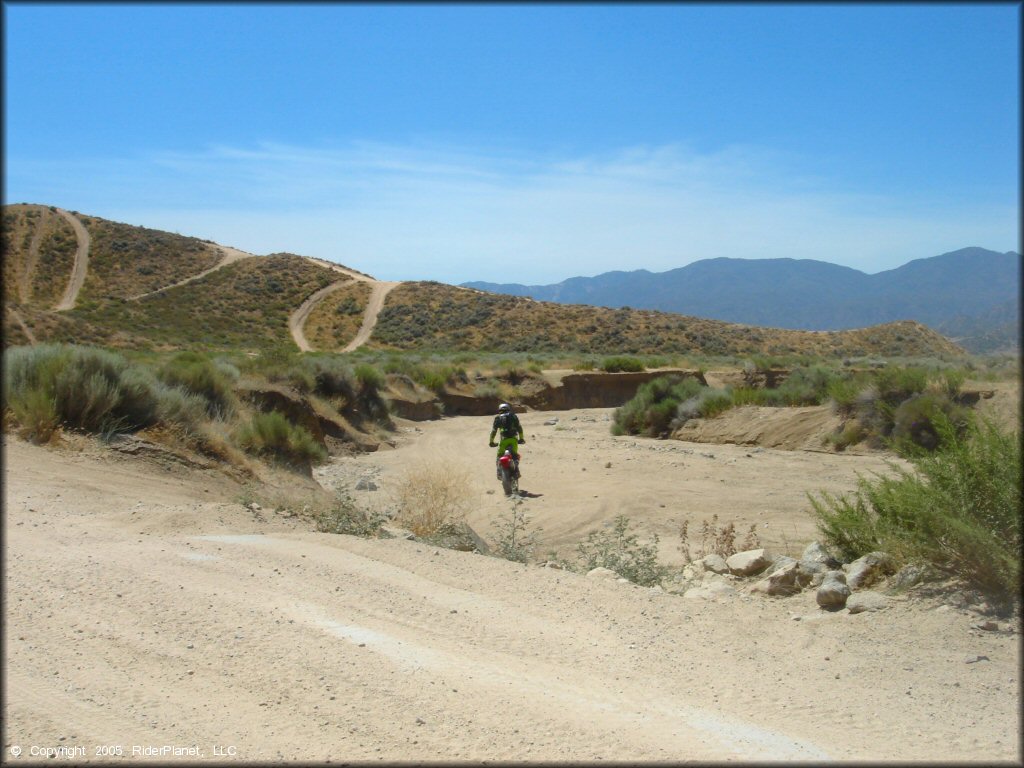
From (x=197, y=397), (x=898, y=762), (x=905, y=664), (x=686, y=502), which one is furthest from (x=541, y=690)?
(x=197, y=397)

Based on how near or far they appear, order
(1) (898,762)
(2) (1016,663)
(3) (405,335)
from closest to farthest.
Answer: (1) (898,762), (2) (1016,663), (3) (405,335)

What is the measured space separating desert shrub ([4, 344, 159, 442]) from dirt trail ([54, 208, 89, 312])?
61.9 m

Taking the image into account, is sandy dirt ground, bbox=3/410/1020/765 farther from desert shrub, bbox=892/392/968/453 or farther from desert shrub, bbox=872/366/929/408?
desert shrub, bbox=872/366/929/408

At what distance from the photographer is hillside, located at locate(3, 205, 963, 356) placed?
68.9 meters

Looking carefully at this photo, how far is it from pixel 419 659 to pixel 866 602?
3.76m

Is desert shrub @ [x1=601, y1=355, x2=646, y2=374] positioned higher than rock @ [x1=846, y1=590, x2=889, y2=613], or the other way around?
desert shrub @ [x1=601, y1=355, x2=646, y2=374]

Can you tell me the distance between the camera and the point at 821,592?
7.16 m

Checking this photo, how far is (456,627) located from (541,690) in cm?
142

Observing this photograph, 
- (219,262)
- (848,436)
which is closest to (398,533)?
(848,436)

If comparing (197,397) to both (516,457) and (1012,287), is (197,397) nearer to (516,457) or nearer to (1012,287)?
(516,457)

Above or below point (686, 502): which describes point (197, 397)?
above

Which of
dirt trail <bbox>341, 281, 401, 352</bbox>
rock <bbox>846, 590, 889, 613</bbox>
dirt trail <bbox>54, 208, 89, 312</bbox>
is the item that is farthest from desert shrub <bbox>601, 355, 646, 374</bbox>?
dirt trail <bbox>54, 208, 89, 312</bbox>

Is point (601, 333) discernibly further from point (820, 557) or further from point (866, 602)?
point (866, 602)

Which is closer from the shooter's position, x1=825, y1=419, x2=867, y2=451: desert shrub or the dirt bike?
the dirt bike
